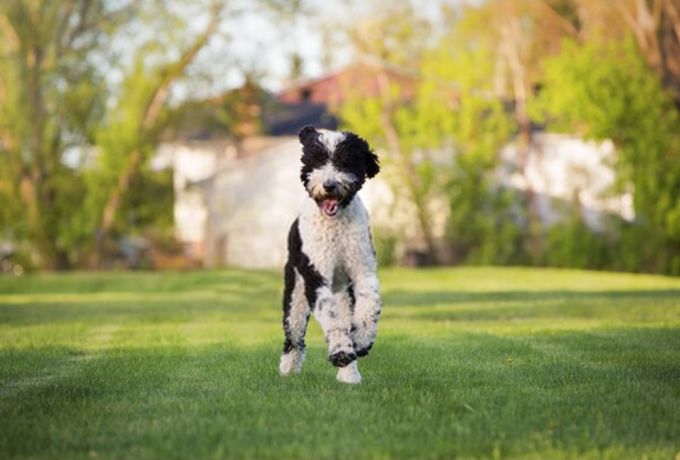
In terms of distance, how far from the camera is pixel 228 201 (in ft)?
129

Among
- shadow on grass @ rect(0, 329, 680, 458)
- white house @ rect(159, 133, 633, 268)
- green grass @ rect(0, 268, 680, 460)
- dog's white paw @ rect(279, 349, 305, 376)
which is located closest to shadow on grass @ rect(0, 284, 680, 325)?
green grass @ rect(0, 268, 680, 460)

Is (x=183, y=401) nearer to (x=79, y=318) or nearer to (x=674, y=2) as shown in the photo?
(x=79, y=318)

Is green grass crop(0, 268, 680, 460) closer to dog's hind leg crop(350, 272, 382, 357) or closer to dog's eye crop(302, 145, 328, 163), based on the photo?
dog's hind leg crop(350, 272, 382, 357)

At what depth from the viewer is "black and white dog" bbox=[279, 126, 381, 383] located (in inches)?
299

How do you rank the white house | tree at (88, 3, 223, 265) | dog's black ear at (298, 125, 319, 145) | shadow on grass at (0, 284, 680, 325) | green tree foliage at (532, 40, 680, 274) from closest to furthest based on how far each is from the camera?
1. dog's black ear at (298, 125, 319, 145)
2. shadow on grass at (0, 284, 680, 325)
3. green tree foliage at (532, 40, 680, 274)
4. the white house
5. tree at (88, 3, 223, 265)

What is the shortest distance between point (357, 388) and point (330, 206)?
4.04 ft

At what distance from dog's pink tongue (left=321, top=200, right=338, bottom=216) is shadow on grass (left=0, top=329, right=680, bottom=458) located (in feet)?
3.79

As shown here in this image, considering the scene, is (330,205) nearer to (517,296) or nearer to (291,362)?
(291,362)

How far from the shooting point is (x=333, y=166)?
7773 millimetres

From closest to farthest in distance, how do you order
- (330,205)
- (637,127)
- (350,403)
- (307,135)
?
(350,403) → (330,205) → (307,135) → (637,127)

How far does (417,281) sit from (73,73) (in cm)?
1590

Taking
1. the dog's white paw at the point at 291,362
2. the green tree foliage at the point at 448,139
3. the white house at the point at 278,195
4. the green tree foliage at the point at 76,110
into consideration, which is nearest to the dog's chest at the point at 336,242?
the dog's white paw at the point at 291,362

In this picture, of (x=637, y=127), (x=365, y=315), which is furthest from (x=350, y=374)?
(x=637, y=127)

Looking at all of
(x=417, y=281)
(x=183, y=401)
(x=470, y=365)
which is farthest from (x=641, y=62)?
(x=183, y=401)
